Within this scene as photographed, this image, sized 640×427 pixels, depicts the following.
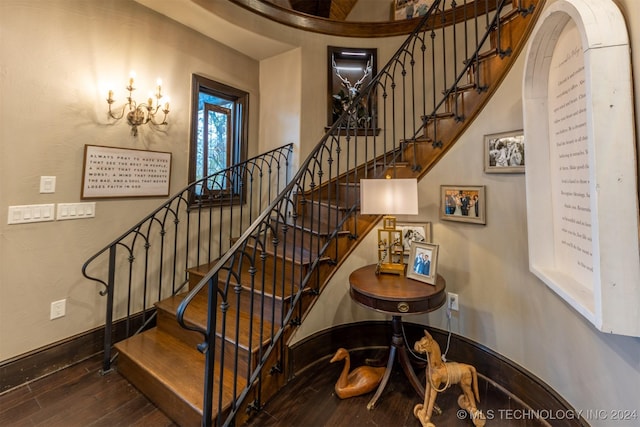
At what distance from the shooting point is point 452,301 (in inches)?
82.0

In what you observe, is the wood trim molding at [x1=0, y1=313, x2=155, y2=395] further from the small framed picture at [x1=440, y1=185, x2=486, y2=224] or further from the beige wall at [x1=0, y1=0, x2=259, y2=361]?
the small framed picture at [x1=440, y1=185, x2=486, y2=224]

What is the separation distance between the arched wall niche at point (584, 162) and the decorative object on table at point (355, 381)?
1176 mm

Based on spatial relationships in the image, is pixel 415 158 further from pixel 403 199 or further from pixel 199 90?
pixel 199 90

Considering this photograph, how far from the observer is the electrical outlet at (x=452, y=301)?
207cm

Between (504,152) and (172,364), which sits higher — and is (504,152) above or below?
above

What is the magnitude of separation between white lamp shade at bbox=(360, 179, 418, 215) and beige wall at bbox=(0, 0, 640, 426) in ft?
1.40

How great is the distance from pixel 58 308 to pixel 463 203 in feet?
10.1

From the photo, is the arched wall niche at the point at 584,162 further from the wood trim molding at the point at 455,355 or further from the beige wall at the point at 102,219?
the wood trim molding at the point at 455,355

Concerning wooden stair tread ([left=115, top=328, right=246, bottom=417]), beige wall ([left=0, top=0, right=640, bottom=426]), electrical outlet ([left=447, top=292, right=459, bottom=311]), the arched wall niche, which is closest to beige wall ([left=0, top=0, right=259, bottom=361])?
beige wall ([left=0, top=0, right=640, bottom=426])

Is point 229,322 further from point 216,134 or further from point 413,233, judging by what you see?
point 216,134

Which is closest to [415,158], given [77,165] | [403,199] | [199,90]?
[403,199]

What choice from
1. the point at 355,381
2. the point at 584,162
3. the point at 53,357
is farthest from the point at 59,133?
the point at 584,162

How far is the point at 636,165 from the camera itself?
89 cm

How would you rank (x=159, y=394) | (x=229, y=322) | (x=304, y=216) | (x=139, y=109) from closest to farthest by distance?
(x=159, y=394)
(x=229, y=322)
(x=304, y=216)
(x=139, y=109)
